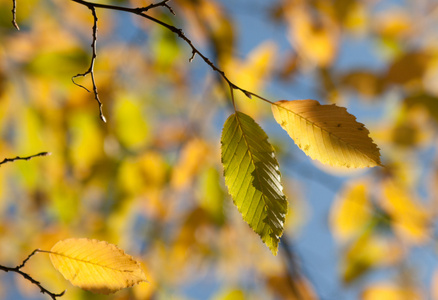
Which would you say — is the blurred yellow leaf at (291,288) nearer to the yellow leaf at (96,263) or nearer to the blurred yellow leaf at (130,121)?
the blurred yellow leaf at (130,121)

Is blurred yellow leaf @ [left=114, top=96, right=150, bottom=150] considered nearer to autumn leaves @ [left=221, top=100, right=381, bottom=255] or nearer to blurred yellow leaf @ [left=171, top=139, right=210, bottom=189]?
blurred yellow leaf @ [left=171, top=139, right=210, bottom=189]

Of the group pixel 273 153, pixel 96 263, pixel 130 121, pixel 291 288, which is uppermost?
pixel 130 121

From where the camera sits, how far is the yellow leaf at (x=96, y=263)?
39 cm

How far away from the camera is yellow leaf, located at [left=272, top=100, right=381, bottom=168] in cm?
38

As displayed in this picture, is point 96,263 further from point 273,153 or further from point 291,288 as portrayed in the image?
point 291,288

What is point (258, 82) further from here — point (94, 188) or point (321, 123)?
point (321, 123)

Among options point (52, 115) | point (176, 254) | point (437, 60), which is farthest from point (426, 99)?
point (52, 115)

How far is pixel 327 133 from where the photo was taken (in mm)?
391

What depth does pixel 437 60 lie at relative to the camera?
1.18 metres

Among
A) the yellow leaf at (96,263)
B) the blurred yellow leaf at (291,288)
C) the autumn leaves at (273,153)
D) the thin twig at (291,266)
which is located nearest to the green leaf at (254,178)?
the autumn leaves at (273,153)

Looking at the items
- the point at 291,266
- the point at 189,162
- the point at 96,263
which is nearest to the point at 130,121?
the point at 189,162

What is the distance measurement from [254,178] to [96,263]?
0.18 meters

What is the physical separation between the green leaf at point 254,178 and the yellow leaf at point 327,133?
3 cm

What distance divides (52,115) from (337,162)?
0.92 meters
